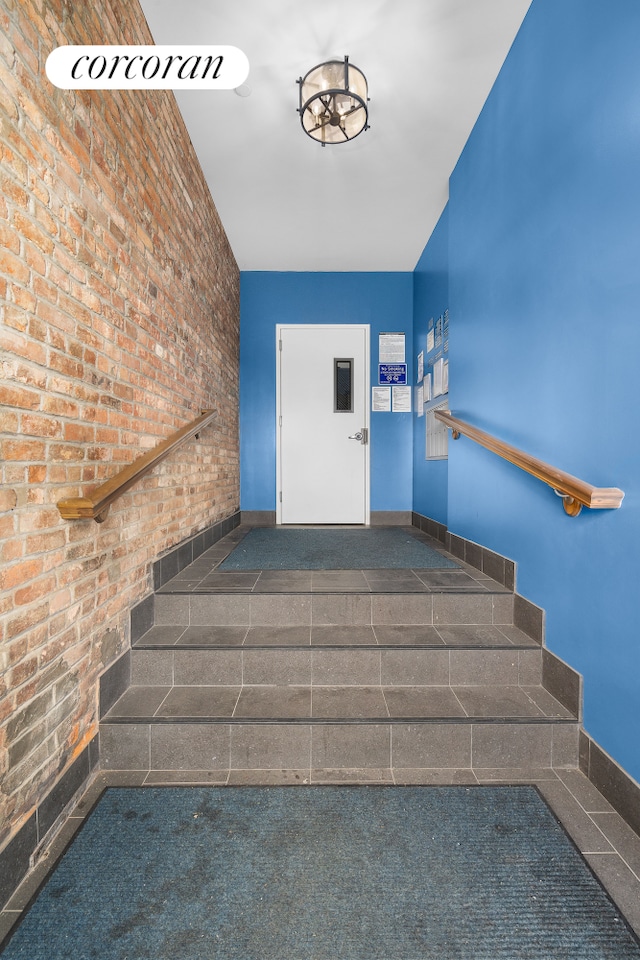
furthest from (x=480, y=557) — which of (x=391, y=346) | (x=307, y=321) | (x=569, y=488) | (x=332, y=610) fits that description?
(x=307, y=321)

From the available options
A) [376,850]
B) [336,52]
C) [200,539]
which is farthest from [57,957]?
[336,52]

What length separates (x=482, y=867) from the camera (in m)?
1.15

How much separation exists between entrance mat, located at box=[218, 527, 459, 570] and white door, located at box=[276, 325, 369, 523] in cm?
55

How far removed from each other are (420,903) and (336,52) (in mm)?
3343

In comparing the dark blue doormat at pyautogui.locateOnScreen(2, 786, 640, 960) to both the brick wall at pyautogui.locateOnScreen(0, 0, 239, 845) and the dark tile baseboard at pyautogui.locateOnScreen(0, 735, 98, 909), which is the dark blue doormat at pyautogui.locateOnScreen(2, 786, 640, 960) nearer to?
the dark tile baseboard at pyautogui.locateOnScreen(0, 735, 98, 909)

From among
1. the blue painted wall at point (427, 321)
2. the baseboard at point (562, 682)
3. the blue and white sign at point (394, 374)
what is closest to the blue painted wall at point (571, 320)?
the baseboard at point (562, 682)

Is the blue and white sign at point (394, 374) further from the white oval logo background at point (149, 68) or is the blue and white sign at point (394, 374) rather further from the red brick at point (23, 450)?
the red brick at point (23, 450)

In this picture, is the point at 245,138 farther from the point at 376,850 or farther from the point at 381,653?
the point at 376,850

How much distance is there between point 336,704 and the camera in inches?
64.9

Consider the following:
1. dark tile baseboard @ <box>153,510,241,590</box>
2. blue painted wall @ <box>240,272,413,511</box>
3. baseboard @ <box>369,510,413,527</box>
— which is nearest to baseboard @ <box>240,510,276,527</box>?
blue painted wall @ <box>240,272,413,511</box>

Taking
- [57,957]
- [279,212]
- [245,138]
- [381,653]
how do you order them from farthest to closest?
[279,212]
[245,138]
[381,653]
[57,957]

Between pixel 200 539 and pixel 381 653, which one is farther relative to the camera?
pixel 200 539

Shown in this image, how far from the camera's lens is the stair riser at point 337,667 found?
1.79 meters

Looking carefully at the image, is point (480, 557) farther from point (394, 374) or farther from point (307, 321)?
point (307, 321)
